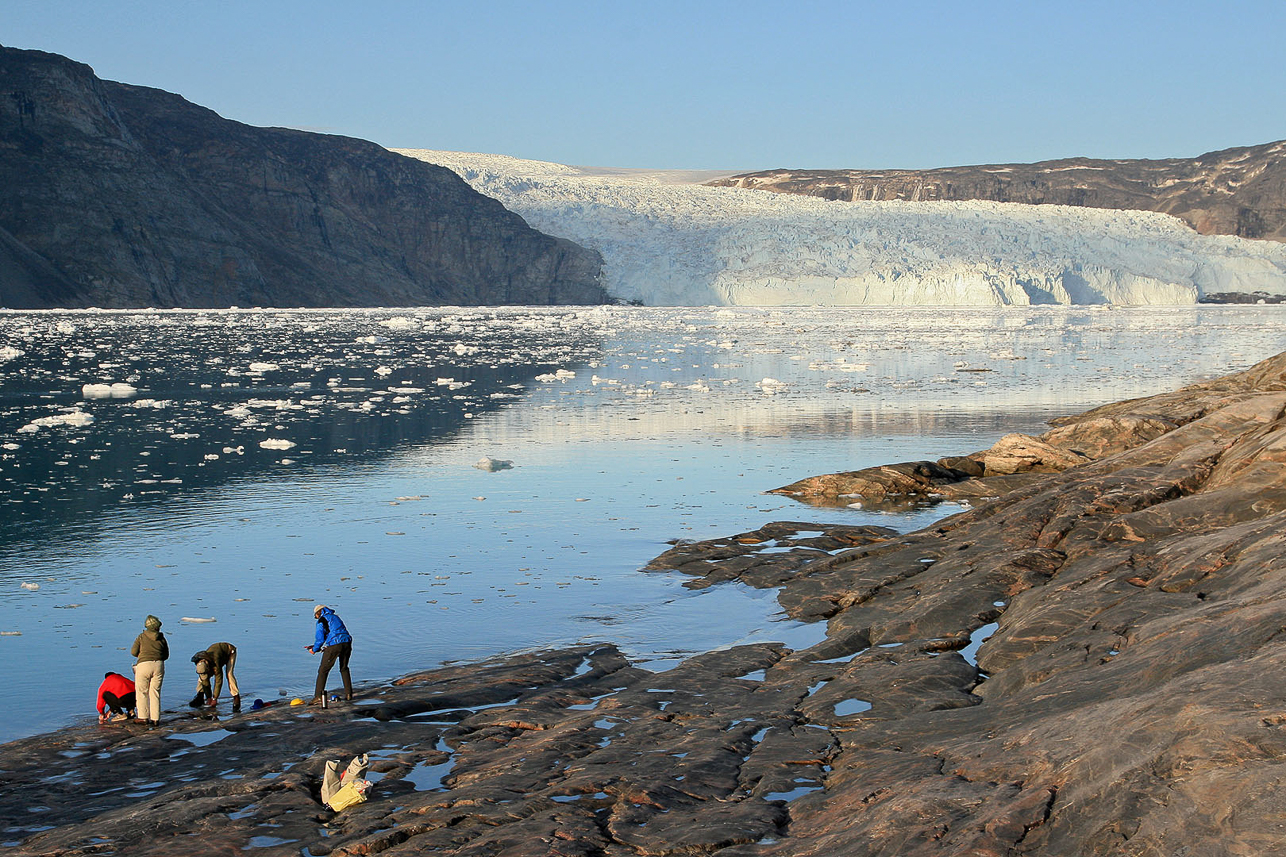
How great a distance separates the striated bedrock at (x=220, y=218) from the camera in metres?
71.4

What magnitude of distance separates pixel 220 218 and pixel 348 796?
84.1 meters

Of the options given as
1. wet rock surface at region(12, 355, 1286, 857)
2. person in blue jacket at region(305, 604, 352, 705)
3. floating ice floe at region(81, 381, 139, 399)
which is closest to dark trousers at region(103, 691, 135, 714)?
wet rock surface at region(12, 355, 1286, 857)

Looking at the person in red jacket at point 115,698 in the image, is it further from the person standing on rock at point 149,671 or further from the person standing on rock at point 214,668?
the person standing on rock at point 214,668

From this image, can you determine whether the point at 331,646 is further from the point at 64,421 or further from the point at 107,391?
the point at 107,391

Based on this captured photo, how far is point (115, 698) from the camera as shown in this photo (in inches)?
302

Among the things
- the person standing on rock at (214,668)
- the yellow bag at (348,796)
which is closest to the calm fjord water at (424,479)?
the person standing on rock at (214,668)

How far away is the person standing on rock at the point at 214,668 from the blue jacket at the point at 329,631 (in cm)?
63

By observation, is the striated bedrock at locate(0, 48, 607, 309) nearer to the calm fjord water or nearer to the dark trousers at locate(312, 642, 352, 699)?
the calm fjord water

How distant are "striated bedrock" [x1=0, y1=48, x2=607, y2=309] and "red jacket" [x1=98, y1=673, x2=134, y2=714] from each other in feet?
224

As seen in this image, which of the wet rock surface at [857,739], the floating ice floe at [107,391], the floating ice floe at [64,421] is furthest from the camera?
the floating ice floe at [107,391]

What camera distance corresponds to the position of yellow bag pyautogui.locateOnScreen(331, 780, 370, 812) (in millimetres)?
5758

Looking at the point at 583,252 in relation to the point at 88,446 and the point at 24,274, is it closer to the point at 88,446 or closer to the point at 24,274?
the point at 24,274

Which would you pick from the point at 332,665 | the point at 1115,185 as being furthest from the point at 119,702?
the point at 1115,185

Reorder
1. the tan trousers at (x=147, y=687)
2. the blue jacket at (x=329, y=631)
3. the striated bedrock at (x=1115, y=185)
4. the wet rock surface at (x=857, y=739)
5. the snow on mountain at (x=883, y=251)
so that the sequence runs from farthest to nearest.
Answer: the striated bedrock at (x=1115, y=185)
the snow on mountain at (x=883, y=251)
the blue jacket at (x=329, y=631)
the tan trousers at (x=147, y=687)
the wet rock surface at (x=857, y=739)
